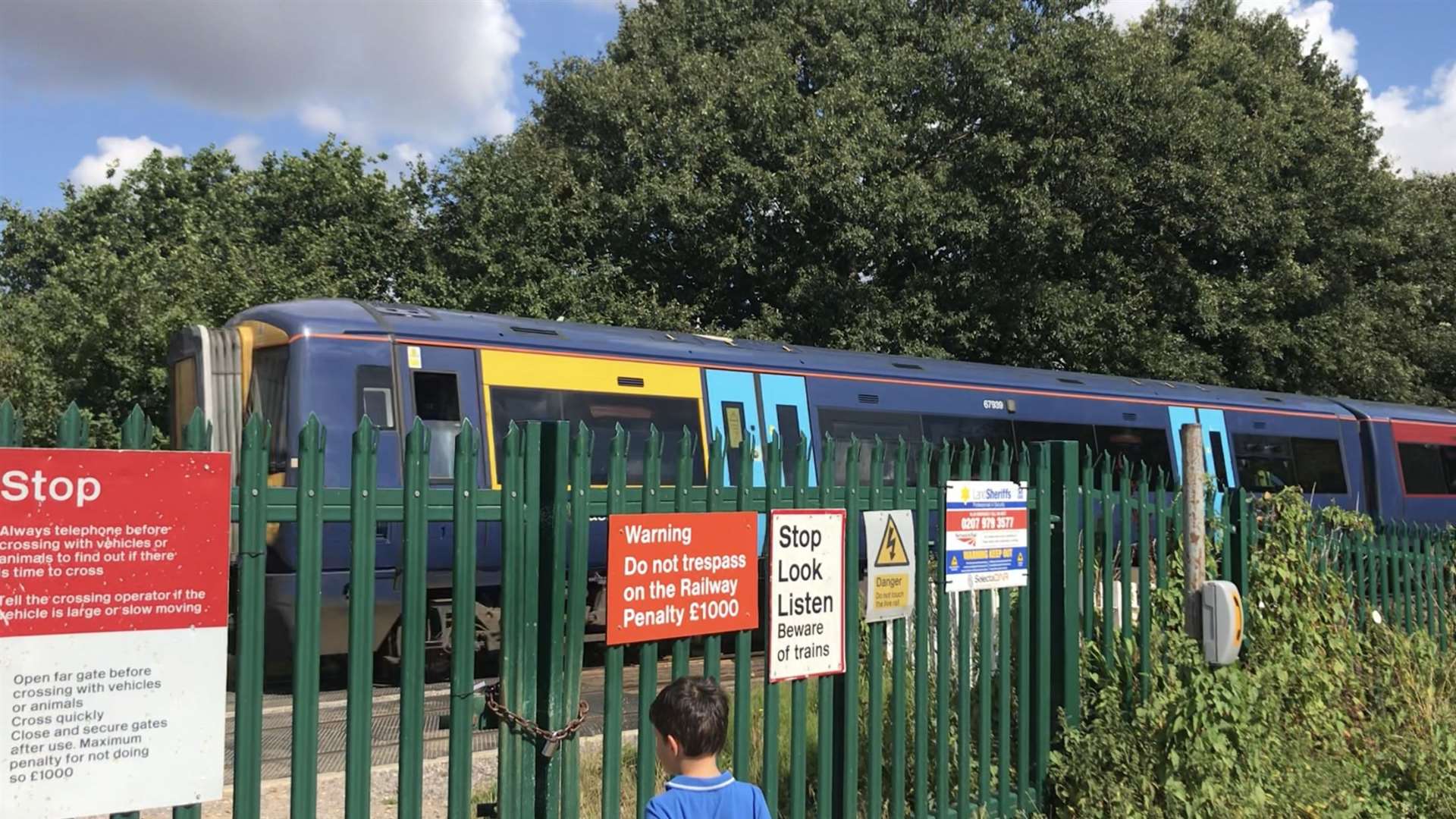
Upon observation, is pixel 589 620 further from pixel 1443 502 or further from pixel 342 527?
pixel 1443 502

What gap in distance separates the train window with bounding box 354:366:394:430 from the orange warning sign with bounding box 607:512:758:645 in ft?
18.4

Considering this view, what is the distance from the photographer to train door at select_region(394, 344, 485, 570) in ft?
29.7

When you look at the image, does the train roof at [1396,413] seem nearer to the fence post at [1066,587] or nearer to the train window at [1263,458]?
the train window at [1263,458]

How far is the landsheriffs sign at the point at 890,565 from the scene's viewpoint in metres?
4.44

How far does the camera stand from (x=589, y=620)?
972 cm

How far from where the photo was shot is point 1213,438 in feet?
53.4

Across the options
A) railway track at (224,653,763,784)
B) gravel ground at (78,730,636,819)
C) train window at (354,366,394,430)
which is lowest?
railway track at (224,653,763,784)

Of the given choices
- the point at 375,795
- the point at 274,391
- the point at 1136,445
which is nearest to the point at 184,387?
the point at 274,391

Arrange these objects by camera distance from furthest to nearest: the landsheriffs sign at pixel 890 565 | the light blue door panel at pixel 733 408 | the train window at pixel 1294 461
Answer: the train window at pixel 1294 461
the light blue door panel at pixel 733 408
the landsheriffs sign at pixel 890 565

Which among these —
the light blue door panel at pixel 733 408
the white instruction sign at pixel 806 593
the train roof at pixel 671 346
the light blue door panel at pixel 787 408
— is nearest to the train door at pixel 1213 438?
the train roof at pixel 671 346

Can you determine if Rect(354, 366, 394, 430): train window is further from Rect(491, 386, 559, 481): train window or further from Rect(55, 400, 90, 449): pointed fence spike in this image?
Rect(55, 400, 90, 449): pointed fence spike

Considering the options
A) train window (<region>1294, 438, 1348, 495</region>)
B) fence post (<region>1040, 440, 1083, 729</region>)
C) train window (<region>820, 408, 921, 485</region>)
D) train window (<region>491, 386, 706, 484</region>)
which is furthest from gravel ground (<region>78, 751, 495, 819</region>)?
train window (<region>1294, 438, 1348, 495</region>)

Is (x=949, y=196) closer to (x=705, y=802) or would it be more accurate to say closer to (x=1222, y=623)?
(x=1222, y=623)

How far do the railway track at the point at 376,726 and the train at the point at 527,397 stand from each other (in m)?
0.44
